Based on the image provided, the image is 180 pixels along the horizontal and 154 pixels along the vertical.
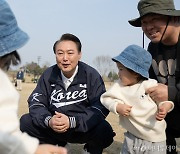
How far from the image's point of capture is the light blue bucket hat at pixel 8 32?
5.36ft

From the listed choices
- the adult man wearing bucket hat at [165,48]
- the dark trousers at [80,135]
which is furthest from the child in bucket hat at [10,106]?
the dark trousers at [80,135]

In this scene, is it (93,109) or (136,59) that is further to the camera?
(93,109)

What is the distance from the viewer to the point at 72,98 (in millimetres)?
3322

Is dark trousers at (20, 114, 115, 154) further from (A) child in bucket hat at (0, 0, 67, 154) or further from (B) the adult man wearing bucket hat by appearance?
(A) child in bucket hat at (0, 0, 67, 154)

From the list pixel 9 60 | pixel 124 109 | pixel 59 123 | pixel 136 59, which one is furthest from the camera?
pixel 59 123

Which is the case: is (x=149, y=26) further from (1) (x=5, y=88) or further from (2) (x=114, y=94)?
(1) (x=5, y=88)

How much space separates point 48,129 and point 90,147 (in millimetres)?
501

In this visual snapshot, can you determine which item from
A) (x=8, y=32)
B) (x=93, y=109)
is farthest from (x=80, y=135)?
(x=8, y=32)

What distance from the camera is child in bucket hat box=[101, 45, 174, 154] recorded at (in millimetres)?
2719

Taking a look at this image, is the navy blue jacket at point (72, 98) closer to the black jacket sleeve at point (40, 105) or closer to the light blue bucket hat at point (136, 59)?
the black jacket sleeve at point (40, 105)

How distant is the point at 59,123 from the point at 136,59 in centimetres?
96

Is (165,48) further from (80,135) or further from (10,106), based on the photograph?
(10,106)

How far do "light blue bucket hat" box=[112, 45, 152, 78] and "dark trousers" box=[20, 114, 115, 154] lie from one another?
2.60 ft

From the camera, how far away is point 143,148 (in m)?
2.74
